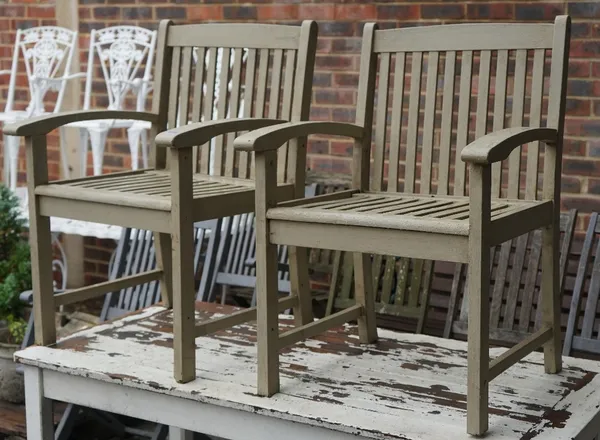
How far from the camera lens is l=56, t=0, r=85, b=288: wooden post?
15.3ft

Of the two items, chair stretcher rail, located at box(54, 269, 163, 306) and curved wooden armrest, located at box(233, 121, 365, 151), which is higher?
curved wooden armrest, located at box(233, 121, 365, 151)

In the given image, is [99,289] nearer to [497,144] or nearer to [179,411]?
[179,411]

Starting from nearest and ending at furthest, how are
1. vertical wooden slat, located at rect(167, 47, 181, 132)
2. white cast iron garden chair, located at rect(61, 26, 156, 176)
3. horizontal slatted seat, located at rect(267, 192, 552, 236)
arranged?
1. horizontal slatted seat, located at rect(267, 192, 552, 236)
2. vertical wooden slat, located at rect(167, 47, 181, 132)
3. white cast iron garden chair, located at rect(61, 26, 156, 176)

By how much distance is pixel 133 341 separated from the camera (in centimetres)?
268

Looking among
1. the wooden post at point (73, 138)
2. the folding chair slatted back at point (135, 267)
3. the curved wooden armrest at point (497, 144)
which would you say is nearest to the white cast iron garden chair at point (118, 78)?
the wooden post at point (73, 138)

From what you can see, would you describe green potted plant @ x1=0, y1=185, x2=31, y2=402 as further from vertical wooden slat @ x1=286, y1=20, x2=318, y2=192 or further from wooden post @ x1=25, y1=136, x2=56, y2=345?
vertical wooden slat @ x1=286, y1=20, x2=318, y2=192

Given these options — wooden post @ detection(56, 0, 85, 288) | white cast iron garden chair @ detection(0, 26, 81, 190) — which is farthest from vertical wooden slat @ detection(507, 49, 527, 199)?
wooden post @ detection(56, 0, 85, 288)

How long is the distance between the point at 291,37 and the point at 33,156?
0.73 meters

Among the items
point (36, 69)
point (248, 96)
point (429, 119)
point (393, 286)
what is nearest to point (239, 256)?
point (393, 286)

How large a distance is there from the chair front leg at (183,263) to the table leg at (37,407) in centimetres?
44

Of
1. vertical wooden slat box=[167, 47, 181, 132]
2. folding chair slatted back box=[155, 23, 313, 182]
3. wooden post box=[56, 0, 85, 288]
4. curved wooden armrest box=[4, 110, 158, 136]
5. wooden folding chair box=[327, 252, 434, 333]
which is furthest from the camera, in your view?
wooden post box=[56, 0, 85, 288]

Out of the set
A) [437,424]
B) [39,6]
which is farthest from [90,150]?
[437,424]

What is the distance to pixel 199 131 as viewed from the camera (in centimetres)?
223

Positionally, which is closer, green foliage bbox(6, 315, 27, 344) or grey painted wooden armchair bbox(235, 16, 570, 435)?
grey painted wooden armchair bbox(235, 16, 570, 435)
